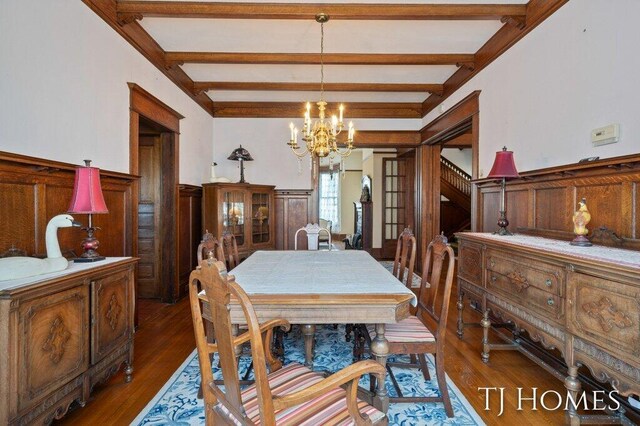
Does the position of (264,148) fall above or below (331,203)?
above

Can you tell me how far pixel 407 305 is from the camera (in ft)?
5.69

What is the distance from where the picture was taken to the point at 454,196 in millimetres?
8688

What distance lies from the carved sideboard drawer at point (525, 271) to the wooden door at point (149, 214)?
376cm

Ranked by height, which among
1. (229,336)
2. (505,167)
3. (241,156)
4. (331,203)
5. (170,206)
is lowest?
(229,336)

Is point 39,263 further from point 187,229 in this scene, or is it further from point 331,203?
point 331,203

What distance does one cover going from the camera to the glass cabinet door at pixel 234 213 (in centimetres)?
471

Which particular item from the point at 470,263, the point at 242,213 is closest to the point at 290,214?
the point at 242,213

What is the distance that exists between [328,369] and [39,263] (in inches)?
76.2

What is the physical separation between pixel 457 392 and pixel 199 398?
1.68m

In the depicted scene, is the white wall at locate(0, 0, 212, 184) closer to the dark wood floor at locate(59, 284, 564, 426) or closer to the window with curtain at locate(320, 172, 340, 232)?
the dark wood floor at locate(59, 284, 564, 426)

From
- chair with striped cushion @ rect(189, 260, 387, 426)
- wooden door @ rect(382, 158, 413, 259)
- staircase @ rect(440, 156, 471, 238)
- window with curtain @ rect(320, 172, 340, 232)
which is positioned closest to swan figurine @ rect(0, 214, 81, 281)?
chair with striped cushion @ rect(189, 260, 387, 426)

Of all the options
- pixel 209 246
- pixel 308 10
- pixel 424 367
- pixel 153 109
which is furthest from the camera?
pixel 153 109

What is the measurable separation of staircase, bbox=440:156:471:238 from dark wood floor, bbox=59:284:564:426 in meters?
5.84

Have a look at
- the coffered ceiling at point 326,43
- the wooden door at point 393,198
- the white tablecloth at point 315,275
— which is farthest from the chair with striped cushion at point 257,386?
the wooden door at point 393,198
